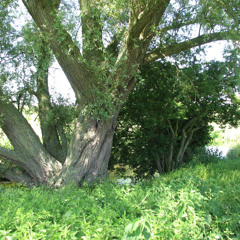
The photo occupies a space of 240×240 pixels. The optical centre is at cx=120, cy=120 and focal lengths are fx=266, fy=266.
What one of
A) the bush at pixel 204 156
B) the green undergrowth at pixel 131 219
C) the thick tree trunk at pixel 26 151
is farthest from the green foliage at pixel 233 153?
the green undergrowth at pixel 131 219

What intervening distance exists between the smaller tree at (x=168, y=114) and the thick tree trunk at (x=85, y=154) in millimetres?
2873

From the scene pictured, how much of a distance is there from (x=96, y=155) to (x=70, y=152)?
762 mm

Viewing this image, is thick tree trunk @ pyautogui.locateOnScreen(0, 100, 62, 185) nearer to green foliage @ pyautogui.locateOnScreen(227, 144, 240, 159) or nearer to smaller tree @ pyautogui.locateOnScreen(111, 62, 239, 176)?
smaller tree @ pyautogui.locateOnScreen(111, 62, 239, 176)

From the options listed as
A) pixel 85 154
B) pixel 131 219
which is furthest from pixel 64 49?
pixel 131 219

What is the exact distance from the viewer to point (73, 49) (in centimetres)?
689

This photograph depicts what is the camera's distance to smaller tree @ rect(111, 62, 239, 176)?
959 centimetres

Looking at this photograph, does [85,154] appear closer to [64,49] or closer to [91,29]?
[64,49]

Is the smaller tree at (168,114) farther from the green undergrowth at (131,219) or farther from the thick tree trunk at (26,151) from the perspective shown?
the green undergrowth at (131,219)

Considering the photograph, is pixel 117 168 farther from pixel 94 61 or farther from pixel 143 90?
pixel 94 61

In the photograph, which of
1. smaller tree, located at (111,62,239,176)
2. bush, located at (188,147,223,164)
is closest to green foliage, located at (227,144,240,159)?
bush, located at (188,147,223,164)

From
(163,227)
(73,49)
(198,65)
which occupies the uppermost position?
(73,49)

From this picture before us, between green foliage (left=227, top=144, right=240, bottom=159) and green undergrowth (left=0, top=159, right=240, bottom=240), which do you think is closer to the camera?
green undergrowth (left=0, top=159, right=240, bottom=240)

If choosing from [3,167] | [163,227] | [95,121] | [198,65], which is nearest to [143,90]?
[198,65]

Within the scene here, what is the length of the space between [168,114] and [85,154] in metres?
3.96
